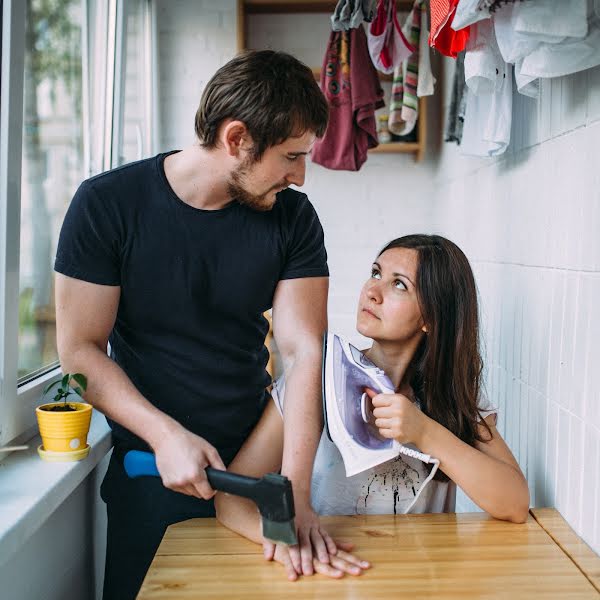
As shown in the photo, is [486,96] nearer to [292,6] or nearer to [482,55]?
[482,55]

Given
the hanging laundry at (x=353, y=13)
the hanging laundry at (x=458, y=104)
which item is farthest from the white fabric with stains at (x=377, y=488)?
the hanging laundry at (x=353, y=13)

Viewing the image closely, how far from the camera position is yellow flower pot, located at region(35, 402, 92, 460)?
139 centimetres

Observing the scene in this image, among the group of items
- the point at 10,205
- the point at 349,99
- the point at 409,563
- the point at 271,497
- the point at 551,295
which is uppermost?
the point at 349,99

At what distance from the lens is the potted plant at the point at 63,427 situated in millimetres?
1393

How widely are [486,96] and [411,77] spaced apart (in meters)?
0.99

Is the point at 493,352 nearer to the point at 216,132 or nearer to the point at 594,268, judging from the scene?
the point at 594,268

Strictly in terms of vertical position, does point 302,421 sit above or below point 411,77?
below

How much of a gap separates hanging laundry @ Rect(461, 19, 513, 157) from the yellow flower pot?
1.02 metres

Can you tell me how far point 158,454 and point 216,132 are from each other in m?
0.61

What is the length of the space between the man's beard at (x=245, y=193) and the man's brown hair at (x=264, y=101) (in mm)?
42

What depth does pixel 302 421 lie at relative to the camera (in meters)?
1.38

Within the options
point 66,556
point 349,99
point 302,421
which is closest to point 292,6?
point 349,99

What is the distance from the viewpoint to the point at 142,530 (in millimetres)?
1569

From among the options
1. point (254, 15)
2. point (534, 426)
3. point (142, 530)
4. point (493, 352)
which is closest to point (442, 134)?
point (254, 15)
